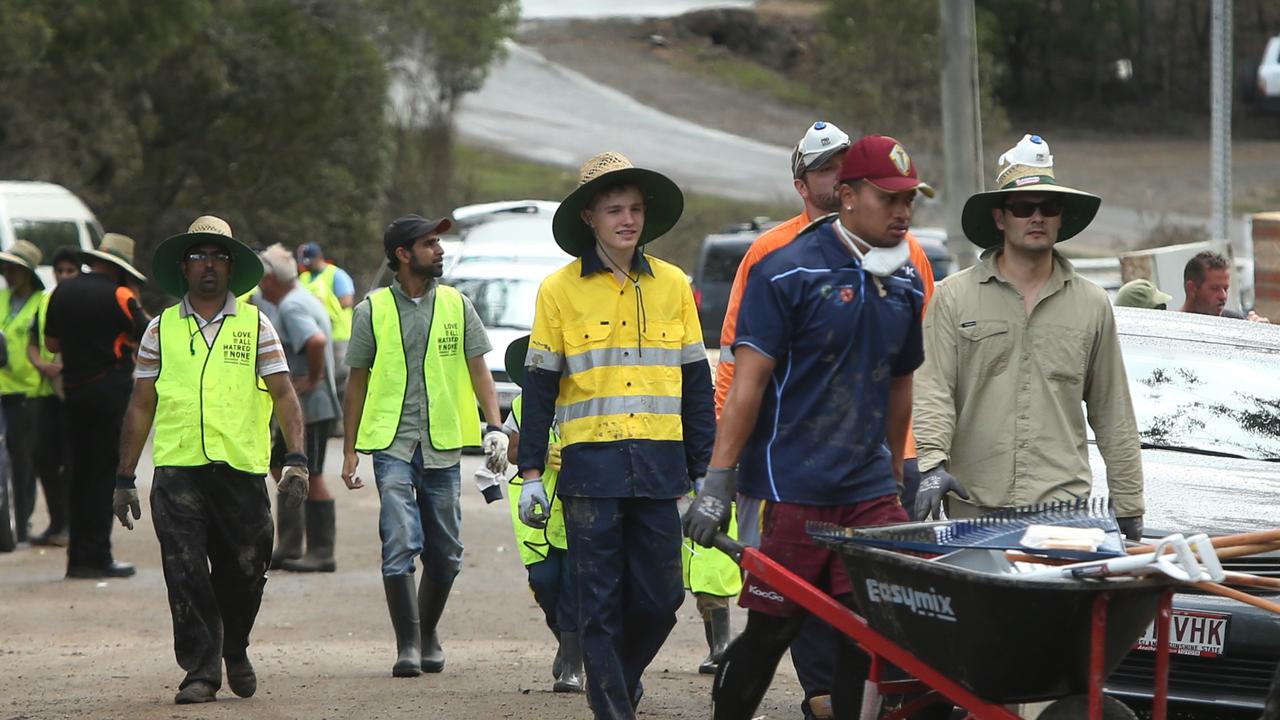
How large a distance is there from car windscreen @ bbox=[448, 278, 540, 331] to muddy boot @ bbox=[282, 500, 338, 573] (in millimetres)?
6667

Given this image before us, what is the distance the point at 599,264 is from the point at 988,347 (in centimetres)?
141

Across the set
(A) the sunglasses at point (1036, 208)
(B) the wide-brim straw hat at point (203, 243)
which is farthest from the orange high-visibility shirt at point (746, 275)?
(B) the wide-brim straw hat at point (203, 243)

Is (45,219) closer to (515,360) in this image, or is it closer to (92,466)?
(92,466)

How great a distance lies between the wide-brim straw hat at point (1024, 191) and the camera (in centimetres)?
671

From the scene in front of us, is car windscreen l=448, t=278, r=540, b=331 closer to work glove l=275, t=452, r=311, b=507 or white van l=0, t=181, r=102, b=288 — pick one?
white van l=0, t=181, r=102, b=288

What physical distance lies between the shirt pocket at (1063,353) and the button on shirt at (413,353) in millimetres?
3100

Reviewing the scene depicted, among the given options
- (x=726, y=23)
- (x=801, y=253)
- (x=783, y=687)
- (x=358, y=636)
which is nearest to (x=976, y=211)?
(x=801, y=253)

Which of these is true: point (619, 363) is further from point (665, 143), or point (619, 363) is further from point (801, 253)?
point (665, 143)

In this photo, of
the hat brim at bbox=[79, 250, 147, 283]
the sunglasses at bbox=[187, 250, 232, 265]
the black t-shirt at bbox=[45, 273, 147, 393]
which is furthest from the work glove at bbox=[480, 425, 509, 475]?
the black t-shirt at bbox=[45, 273, 147, 393]

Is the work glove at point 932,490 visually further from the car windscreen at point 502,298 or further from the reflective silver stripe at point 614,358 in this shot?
the car windscreen at point 502,298

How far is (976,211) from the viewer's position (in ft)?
23.0

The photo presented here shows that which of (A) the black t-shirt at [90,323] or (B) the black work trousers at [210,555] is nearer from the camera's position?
(B) the black work trousers at [210,555]

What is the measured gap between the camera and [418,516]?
883 centimetres

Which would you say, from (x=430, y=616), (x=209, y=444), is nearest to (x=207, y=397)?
(x=209, y=444)
